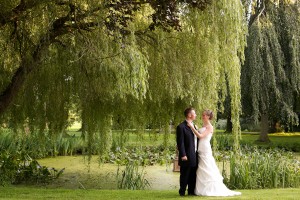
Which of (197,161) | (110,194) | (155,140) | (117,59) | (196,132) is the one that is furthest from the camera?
(155,140)

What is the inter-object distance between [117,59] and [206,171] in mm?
2136

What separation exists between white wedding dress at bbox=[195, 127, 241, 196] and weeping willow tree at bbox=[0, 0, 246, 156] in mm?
1098

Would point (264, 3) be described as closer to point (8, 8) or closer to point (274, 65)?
point (274, 65)

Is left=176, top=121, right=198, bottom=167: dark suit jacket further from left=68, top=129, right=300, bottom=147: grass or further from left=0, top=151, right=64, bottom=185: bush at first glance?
left=0, top=151, right=64, bottom=185: bush

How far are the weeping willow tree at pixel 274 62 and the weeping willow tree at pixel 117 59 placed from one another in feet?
27.1

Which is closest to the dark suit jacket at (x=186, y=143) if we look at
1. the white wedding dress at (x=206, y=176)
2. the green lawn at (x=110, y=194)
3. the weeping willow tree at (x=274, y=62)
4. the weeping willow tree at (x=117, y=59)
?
the white wedding dress at (x=206, y=176)

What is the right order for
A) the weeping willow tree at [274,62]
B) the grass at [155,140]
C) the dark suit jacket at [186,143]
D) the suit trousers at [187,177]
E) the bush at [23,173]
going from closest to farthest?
the dark suit jacket at [186,143], the suit trousers at [187,177], the grass at [155,140], the bush at [23,173], the weeping willow tree at [274,62]

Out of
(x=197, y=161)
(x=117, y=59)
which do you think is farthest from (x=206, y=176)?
(x=117, y=59)

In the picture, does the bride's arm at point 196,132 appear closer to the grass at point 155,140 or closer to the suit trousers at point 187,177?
the suit trousers at point 187,177

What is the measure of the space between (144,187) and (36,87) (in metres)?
2.87

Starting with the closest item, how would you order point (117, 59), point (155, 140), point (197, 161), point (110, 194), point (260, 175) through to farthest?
point (117, 59)
point (197, 161)
point (110, 194)
point (260, 175)
point (155, 140)

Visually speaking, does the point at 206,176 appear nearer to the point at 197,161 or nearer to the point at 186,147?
the point at 197,161

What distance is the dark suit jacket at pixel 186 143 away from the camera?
646cm

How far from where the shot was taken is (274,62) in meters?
16.4
